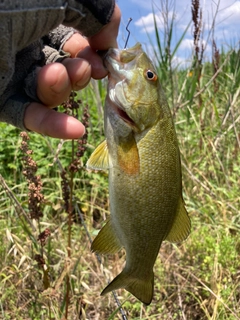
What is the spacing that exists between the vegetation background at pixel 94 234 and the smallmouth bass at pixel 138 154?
0.98 feet

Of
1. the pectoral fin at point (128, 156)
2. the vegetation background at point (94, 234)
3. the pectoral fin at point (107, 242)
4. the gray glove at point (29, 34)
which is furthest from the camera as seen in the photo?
the vegetation background at point (94, 234)

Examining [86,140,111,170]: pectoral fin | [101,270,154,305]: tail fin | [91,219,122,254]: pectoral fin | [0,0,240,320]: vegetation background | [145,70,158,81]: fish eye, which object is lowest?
[0,0,240,320]: vegetation background

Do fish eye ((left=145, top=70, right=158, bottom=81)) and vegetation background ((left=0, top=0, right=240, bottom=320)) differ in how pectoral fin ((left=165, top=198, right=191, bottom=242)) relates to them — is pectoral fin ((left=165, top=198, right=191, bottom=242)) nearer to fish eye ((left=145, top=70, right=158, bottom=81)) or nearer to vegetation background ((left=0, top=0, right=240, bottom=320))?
vegetation background ((left=0, top=0, right=240, bottom=320))

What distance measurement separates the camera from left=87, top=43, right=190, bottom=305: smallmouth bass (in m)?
1.48

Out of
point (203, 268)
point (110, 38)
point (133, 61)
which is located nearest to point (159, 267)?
point (203, 268)

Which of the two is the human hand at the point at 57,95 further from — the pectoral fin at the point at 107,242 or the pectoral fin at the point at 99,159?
the pectoral fin at the point at 107,242

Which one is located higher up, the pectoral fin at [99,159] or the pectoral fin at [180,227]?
the pectoral fin at [99,159]

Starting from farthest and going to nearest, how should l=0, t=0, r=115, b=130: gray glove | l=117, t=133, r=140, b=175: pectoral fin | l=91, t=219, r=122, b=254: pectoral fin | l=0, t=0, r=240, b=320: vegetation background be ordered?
l=0, t=0, r=240, b=320: vegetation background → l=91, t=219, r=122, b=254: pectoral fin → l=117, t=133, r=140, b=175: pectoral fin → l=0, t=0, r=115, b=130: gray glove

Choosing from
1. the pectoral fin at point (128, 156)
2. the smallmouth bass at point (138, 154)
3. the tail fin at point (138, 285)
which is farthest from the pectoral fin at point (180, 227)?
the pectoral fin at point (128, 156)

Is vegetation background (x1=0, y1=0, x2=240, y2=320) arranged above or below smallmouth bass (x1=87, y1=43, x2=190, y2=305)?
below

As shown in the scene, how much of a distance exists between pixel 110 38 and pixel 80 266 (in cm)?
165

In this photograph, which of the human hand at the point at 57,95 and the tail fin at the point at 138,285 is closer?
the human hand at the point at 57,95

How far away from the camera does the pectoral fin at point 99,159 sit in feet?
4.90

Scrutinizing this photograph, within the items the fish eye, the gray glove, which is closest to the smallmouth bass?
the fish eye
